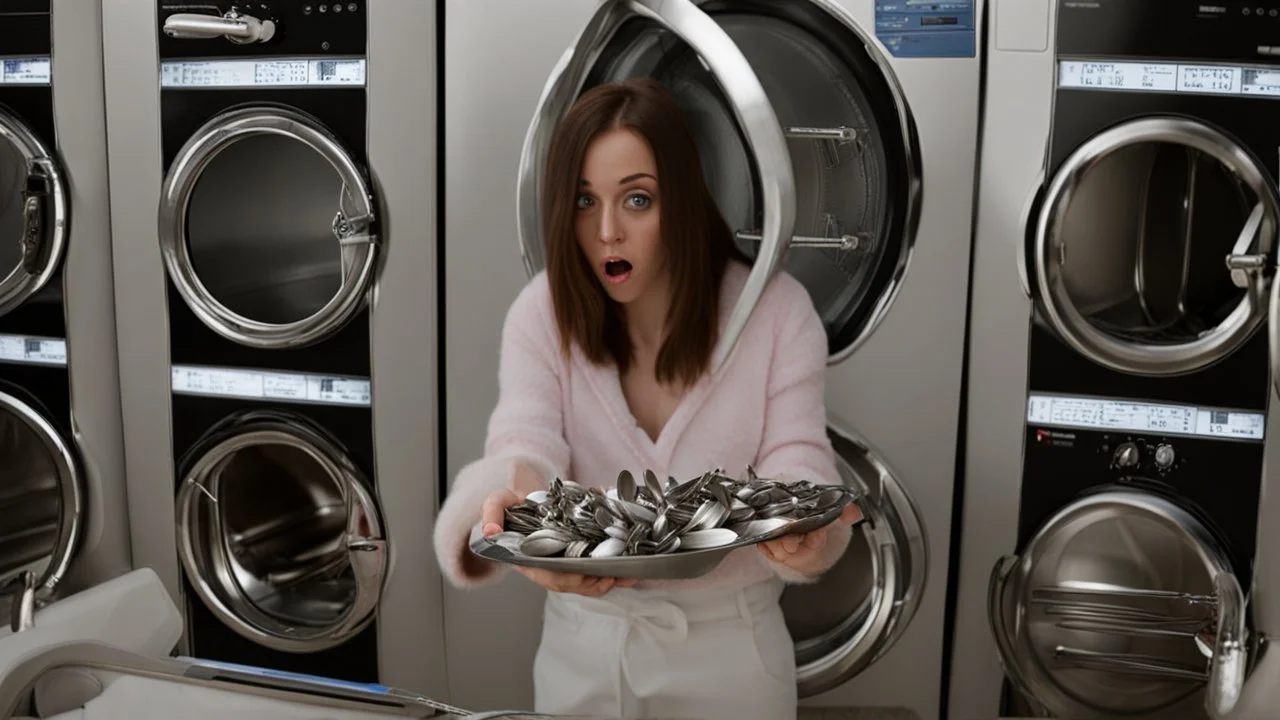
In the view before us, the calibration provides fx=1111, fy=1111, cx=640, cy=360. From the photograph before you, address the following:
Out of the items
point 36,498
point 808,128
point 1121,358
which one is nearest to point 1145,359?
point 1121,358

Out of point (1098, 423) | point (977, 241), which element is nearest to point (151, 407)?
point (977, 241)

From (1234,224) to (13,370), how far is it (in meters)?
2.12

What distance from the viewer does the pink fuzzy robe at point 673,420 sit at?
1505 millimetres

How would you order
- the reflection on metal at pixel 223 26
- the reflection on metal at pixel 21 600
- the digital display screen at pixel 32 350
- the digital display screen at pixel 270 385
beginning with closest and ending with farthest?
1. the reflection on metal at pixel 21 600
2. the reflection on metal at pixel 223 26
3. the digital display screen at pixel 270 385
4. the digital display screen at pixel 32 350

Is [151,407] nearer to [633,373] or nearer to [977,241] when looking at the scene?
[633,373]

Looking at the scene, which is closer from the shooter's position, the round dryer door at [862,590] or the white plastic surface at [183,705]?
the white plastic surface at [183,705]

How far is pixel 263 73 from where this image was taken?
1.87 meters

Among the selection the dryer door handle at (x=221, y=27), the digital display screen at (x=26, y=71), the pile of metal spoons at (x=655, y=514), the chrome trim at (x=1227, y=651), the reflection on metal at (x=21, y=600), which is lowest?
the reflection on metal at (x=21, y=600)

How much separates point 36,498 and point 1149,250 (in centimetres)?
205

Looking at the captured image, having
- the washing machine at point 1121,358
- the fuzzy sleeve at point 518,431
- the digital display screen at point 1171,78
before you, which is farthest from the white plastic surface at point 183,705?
the digital display screen at point 1171,78

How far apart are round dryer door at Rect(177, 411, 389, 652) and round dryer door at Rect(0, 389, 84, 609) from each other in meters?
0.23

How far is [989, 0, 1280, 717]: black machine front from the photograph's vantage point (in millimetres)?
1626

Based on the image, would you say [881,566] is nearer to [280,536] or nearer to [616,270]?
[616,270]

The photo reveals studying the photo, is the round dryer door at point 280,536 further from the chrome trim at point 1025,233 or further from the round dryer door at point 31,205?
the chrome trim at point 1025,233
